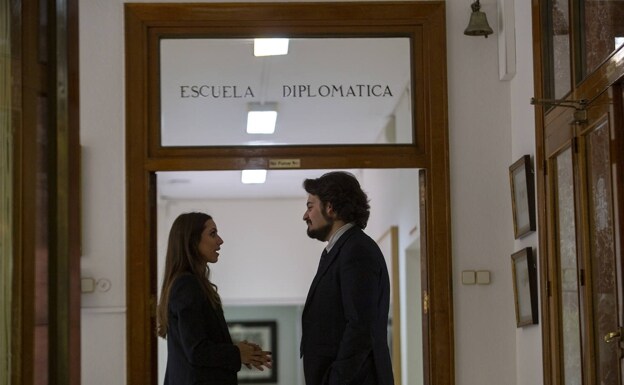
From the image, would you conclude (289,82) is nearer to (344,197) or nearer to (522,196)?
(522,196)

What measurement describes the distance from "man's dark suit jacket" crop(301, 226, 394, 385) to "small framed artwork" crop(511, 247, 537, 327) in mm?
1429

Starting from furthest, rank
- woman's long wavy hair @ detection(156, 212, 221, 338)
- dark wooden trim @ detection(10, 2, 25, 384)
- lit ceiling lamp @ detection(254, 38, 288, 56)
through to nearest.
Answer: lit ceiling lamp @ detection(254, 38, 288, 56)
woman's long wavy hair @ detection(156, 212, 221, 338)
dark wooden trim @ detection(10, 2, 25, 384)

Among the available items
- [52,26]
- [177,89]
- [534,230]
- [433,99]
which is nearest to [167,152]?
[177,89]

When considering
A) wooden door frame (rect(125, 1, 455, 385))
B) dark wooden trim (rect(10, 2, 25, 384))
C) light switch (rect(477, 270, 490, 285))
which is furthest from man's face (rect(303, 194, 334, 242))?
dark wooden trim (rect(10, 2, 25, 384))

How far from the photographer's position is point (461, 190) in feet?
23.4

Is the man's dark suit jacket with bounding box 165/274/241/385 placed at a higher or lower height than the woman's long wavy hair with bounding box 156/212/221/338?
lower

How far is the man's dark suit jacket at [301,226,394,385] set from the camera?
5.21m

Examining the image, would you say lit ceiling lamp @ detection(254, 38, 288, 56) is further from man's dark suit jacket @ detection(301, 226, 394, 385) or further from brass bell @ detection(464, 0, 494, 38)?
man's dark suit jacket @ detection(301, 226, 394, 385)

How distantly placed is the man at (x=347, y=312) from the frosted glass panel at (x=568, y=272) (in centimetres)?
99

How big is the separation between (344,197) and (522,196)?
1552mm

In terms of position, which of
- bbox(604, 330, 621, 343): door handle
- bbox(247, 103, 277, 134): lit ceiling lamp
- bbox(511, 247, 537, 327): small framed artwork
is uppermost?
bbox(247, 103, 277, 134): lit ceiling lamp

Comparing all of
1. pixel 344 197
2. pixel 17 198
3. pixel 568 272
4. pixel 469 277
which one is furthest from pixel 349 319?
pixel 17 198

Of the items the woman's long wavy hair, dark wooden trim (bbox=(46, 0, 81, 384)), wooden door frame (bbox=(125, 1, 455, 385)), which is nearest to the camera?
dark wooden trim (bbox=(46, 0, 81, 384))

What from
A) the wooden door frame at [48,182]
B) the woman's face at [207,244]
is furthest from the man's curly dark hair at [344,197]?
the wooden door frame at [48,182]
